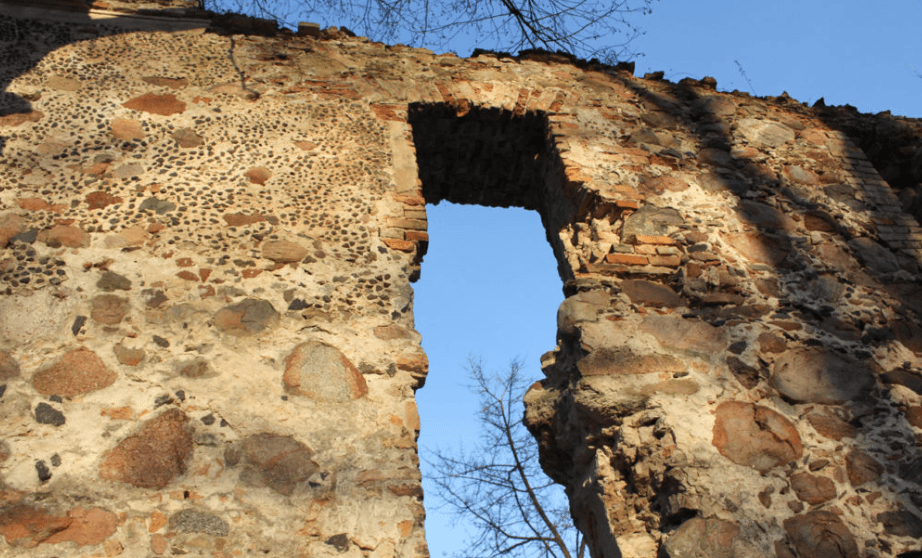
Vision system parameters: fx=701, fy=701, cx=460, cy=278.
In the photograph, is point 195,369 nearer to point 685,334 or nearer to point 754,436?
point 685,334

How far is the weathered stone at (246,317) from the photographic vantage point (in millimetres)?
2885

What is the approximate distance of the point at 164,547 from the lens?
7.48ft

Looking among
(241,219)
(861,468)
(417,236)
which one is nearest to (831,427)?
(861,468)

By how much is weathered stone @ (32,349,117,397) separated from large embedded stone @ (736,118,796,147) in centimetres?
383

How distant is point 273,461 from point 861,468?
2.30m

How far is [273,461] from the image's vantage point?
255 cm

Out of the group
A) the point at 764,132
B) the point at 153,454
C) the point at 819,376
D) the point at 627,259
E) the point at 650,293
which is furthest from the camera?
the point at 764,132

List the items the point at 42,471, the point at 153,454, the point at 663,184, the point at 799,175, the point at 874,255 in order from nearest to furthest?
the point at 42,471 → the point at 153,454 → the point at 874,255 → the point at 663,184 → the point at 799,175

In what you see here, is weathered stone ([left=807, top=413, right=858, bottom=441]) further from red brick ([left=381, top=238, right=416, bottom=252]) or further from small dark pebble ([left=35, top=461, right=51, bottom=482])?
small dark pebble ([left=35, top=461, right=51, bottom=482])

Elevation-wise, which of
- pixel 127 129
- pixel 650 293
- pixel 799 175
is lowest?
pixel 650 293

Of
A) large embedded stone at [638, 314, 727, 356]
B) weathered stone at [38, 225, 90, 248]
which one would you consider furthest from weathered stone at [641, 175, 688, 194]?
weathered stone at [38, 225, 90, 248]

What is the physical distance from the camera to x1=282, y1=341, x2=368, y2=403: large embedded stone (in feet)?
9.09

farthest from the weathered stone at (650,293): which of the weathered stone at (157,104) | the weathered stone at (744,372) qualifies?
the weathered stone at (157,104)

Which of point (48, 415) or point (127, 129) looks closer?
point (48, 415)
